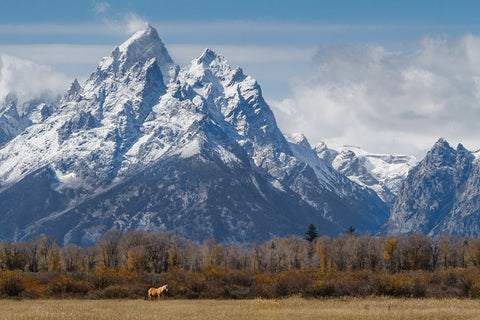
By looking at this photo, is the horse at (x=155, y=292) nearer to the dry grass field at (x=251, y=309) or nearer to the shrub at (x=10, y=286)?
the dry grass field at (x=251, y=309)

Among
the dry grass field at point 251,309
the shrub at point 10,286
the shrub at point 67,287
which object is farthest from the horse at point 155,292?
the shrub at point 10,286

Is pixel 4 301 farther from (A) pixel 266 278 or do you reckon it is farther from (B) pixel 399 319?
(B) pixel 399 319

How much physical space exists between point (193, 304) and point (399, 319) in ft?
94.2

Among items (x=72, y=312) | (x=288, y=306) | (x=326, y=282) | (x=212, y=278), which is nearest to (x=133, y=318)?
(x=72, y=312)

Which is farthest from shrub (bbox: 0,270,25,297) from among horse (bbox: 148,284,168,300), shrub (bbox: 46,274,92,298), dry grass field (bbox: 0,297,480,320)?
horse (bbox: 148,284,168,300)

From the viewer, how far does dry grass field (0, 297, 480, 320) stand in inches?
2869

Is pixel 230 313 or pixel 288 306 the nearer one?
pixel 230 313

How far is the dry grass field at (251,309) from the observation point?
72875mm

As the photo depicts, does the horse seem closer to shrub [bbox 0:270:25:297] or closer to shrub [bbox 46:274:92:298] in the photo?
shrub [bbox 46:274:92:298]

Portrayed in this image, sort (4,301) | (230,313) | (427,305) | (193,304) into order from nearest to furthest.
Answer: (230,313) → (427,305) → (193,304) → (4,301)

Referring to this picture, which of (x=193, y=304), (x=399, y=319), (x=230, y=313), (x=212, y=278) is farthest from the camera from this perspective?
(x=212, y=278)

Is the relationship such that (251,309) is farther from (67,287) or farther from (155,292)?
(67,287)

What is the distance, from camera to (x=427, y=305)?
3278 inches

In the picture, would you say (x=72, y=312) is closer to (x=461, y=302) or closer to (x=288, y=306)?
(x=288, y=306)
